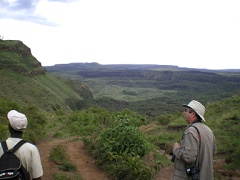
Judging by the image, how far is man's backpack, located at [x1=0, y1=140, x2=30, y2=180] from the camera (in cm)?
291

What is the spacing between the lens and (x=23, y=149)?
121 inches

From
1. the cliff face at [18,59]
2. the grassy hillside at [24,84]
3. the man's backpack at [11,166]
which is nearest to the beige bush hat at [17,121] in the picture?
the man's backpack at [11,166]

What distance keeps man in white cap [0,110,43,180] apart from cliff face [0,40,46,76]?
167 ft

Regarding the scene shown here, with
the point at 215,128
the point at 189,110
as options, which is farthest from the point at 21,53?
the point at 189,110

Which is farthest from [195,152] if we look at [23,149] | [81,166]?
[81,166]

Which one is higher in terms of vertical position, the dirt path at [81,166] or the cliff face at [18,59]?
the cliff face at [18,59]

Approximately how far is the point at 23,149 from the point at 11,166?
22 cm

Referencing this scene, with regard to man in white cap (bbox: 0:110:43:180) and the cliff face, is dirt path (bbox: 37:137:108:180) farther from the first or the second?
the cliff face

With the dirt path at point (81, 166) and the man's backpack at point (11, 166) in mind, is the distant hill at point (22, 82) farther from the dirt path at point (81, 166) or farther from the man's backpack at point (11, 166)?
the man's backpack at point (11, 166)

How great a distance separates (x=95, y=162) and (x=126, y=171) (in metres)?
1.91

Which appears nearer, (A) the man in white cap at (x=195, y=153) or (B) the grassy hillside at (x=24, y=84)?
(A) the man in white cap at (x=195, y=153)

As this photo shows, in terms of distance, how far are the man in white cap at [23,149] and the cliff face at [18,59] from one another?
5082 cm

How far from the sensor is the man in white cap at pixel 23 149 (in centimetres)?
307

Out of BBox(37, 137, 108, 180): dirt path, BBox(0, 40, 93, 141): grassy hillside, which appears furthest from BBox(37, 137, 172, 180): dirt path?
BBox(0, 40, 93, 141): grassy hillside
